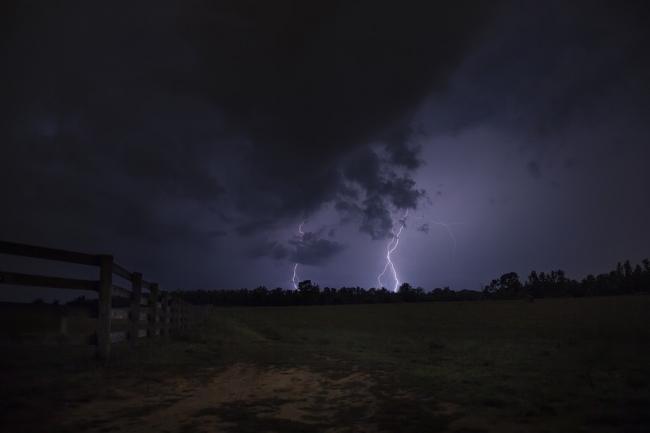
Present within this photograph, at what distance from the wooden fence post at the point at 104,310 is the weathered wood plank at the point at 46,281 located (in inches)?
4.8

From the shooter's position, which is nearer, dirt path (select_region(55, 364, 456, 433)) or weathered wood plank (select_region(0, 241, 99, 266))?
dirt path (select_region(55, 364, 456, 433))

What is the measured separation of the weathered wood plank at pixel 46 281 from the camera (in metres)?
4.98

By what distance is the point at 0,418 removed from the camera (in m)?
3.64

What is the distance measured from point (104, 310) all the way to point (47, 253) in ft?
3.97

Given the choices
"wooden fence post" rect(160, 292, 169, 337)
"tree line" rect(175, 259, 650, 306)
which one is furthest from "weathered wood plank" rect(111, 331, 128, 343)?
"tree line" rect(175, 259, 650, 306)

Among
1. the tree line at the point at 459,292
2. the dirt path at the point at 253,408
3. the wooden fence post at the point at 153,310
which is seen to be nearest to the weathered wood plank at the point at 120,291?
the wooden fence post at the point at 153,310

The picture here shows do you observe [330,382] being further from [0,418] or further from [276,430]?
[0,418]

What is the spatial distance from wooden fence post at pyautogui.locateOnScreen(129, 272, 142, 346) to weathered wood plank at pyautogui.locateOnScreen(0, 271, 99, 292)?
175 centimetres

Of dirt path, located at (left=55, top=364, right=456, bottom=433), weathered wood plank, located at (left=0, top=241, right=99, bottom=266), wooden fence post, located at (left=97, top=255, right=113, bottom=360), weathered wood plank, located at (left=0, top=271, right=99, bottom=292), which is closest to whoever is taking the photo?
dirt path, located at (left=55, top=364, right=456, bottom=433)

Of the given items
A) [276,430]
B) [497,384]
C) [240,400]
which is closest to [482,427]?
→ [276,430]

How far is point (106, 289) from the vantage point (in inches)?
256

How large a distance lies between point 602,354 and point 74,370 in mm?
10482

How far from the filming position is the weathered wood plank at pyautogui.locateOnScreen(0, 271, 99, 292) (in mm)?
4984

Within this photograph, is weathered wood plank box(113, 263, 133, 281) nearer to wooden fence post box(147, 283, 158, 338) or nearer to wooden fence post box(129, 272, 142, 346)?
wooden fence post box(129, 272, 142, 346)
